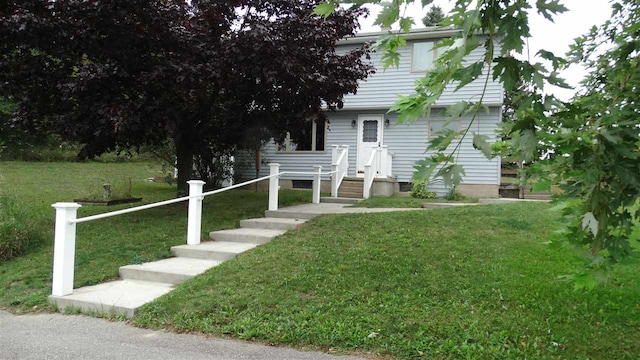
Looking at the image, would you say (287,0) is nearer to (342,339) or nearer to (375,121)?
(342,339)

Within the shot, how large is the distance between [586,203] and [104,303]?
4.52 metres

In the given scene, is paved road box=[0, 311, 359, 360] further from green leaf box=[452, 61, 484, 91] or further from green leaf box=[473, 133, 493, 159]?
green leaf box=[452, 61, 484, 91]

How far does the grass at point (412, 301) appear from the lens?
12.5ft

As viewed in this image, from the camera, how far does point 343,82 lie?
8.59 m

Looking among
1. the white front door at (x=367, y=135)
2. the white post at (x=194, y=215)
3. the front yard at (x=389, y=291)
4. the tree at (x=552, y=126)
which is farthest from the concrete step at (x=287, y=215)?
the white front door at (x=367, y=135)

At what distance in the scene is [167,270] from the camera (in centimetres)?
573

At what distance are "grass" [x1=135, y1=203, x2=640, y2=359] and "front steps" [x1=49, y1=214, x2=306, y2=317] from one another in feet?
1.01

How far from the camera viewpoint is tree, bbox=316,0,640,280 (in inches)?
79.3

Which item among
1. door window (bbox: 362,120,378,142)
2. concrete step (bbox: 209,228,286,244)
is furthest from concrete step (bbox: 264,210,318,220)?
door window (bbox: 362,120,378,142)

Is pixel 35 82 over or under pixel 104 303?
over

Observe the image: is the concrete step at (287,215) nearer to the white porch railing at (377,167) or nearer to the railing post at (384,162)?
the white porch railing at (377,167)

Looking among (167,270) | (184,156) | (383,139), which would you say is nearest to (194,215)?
(167,270)

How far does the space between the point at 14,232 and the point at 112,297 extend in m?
2.78

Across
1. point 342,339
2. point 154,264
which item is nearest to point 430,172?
point 342,339
